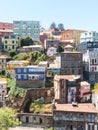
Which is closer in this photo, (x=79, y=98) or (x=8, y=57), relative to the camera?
(x=79, y=98)

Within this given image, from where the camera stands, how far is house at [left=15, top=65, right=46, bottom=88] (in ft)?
229

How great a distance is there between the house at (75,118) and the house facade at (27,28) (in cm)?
4855

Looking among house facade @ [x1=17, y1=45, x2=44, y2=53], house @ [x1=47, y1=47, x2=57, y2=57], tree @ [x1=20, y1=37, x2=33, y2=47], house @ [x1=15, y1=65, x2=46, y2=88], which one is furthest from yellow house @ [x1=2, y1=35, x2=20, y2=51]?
house @ [x1=15, y1=65, x2=46, y2=88]

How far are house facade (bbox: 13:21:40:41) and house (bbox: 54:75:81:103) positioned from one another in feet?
140

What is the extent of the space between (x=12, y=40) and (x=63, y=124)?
39894 millimetres

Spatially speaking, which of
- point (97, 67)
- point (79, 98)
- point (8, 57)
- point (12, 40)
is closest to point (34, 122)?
point (79, 98)

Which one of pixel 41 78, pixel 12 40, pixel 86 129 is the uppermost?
pixel 12 40

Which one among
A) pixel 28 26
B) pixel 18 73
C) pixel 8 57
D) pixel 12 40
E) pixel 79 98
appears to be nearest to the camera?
pixel 79 98

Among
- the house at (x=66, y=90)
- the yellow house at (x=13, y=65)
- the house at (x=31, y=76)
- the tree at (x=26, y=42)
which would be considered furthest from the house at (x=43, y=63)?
the tree at (x=26, y=42)

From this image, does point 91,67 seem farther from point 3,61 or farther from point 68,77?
point 3,61

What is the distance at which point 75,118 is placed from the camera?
196 ft

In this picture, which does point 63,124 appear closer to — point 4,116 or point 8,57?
point 4,116

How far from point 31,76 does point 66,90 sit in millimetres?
9219

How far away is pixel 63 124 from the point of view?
59969mm
